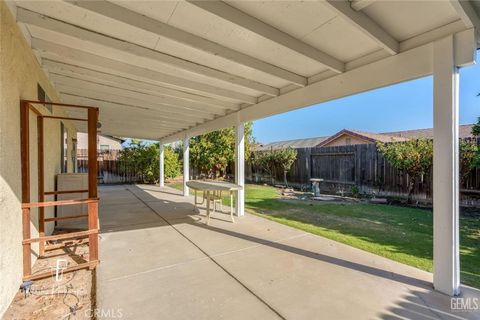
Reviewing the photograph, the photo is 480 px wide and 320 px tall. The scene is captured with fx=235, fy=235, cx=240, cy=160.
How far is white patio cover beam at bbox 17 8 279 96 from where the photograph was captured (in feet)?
8.16

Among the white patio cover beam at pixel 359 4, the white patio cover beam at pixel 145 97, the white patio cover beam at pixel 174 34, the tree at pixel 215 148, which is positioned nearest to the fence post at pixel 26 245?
the white patio cover beam at pixel 174 34

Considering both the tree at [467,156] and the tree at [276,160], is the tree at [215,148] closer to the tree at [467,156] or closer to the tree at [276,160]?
the tree at [276,160]

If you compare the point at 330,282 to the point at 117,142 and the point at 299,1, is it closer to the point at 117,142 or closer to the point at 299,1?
the point at 299,1

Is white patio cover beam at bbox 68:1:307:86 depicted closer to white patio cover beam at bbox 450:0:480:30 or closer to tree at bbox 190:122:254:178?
white patio cover beam at bbox 450:0:480:30

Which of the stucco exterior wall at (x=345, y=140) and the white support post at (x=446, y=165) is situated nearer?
the white support post at (x=446, y=165)

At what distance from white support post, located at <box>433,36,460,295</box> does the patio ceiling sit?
188mm

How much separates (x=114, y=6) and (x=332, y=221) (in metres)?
5.64

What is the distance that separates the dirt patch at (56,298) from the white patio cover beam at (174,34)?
9.33 feet

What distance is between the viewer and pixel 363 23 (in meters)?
2.32

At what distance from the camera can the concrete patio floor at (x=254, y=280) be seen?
223cm

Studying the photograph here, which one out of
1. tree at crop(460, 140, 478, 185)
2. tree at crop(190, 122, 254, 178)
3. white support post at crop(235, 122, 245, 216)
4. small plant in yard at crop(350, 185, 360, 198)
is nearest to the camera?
white support post at crop(235, 122, 245, 216)

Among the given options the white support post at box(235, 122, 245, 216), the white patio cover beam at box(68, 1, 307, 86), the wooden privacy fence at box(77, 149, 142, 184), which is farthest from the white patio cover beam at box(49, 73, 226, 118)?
the wooden privacy fence at box(77, 149, 142, 184)

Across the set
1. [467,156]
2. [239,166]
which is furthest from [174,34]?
[467,156]

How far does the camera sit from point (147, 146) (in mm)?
15258
